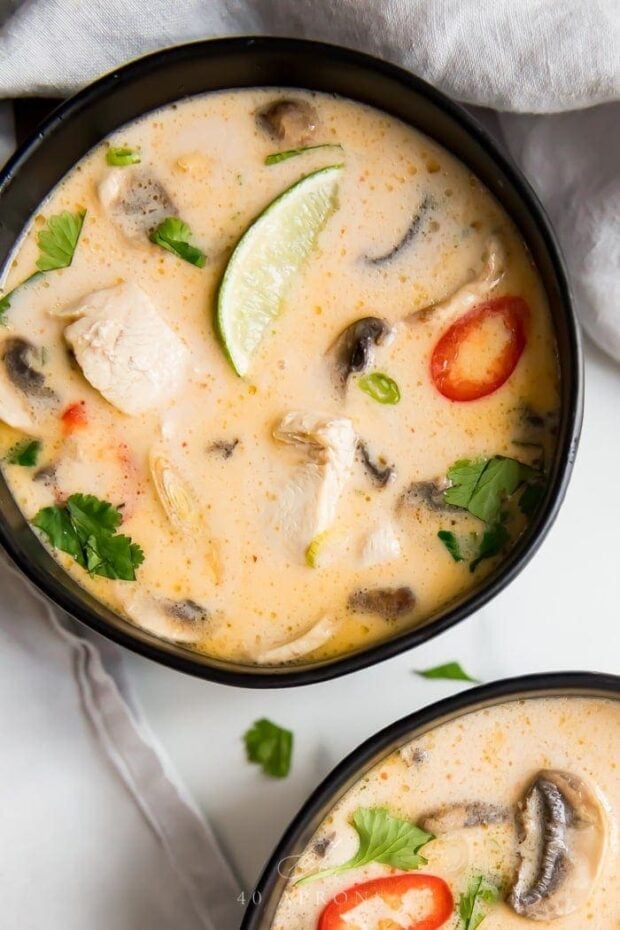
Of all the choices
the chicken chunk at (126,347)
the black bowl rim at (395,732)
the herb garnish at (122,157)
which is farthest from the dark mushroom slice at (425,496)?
the herb garnish at (122,157)

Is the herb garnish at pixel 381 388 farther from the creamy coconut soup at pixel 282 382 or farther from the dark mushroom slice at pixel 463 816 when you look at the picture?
the dark mushroom slice at pixel 463 816

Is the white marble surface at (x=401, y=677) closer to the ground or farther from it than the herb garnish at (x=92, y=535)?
closer to the ground

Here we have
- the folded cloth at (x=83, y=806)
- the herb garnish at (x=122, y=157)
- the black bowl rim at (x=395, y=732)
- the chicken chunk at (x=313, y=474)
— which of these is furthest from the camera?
the folded cloth at (x=83, y=806)

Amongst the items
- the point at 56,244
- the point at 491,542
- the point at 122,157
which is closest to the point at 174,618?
the point at 491,542

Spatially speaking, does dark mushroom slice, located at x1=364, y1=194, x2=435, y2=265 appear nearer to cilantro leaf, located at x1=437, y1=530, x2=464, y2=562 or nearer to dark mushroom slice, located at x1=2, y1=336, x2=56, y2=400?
cilantro leaf, located at x1=437, y1=530, x2=464, y2=562

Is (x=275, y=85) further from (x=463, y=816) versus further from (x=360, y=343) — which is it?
(x=463, y=816)

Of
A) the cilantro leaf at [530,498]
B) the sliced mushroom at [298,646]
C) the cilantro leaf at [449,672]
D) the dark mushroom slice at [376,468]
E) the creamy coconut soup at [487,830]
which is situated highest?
the dark mushroom slice at [376,468]

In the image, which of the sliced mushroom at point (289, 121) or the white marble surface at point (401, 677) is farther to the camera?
the white marble surface at point (401, 677)

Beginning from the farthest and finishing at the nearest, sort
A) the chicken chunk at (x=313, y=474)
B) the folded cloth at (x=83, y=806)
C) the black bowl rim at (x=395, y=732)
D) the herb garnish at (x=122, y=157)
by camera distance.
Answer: the folded cloth at (x=83, y=806) < the herb garnish at (x=122, y=157) < the chicken chunk at (x=313, y=474) < the black bowl rim at (x=395, y=732)
